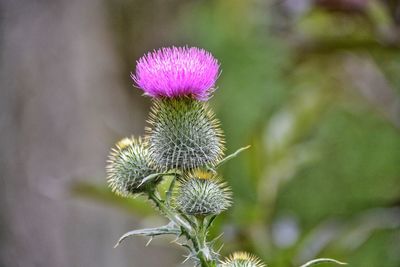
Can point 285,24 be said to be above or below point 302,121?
above

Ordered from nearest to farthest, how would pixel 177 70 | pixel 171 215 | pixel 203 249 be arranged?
1. pixel 203 249
2. pixel 171 215
3. pixel 177 70

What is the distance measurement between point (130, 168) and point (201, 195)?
346 mm

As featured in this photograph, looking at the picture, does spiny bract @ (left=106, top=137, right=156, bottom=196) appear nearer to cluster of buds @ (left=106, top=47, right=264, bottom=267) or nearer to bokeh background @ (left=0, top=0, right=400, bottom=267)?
cluster of buds @ (left=106, top=47, right=264, bottom=267)

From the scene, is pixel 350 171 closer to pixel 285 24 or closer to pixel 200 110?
pixel 285 24

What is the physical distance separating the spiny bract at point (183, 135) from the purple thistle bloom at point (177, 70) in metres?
0.13

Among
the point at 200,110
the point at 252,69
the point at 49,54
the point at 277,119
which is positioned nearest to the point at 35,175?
the point at 49,54

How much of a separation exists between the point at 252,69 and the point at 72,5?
3886mm

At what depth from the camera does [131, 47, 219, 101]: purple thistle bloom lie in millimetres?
2227

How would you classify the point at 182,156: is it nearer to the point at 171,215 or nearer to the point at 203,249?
the point at 171,215

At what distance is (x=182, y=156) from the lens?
2.28 metres

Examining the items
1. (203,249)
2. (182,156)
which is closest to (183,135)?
(182,156)

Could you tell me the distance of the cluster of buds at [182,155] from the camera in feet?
6.78

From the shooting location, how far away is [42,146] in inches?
241

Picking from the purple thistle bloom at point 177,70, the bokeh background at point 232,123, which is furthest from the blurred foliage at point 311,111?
the purple thistle bloom at point 177,70
